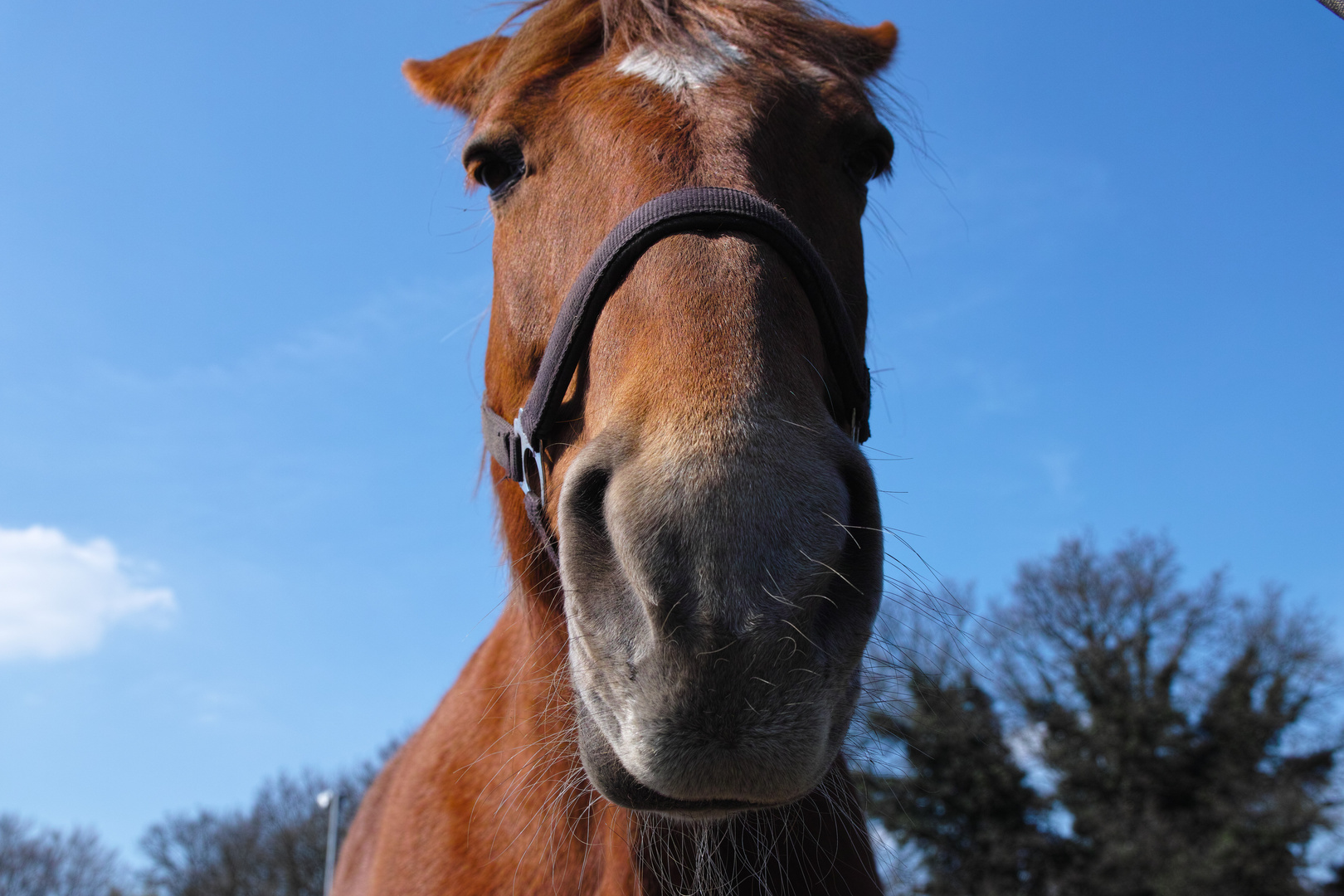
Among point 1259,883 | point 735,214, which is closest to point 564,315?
point 735,214

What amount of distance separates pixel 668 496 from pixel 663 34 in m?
1.53

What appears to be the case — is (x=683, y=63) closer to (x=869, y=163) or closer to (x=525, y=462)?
(x=869, y=163)

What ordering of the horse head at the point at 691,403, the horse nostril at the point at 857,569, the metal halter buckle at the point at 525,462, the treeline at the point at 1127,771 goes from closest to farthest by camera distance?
the horse head at the point at 691,403, the horse nostril at the point at 857,569, the metal halter buckle at the point at 525,462, the treeline at the point at 1127,771

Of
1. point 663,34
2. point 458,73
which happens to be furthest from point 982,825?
point 663,34

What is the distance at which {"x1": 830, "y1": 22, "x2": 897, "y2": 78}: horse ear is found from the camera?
291 centimetres

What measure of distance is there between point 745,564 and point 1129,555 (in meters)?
30.2

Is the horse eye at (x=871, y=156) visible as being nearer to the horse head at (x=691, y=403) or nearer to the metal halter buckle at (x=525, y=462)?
the horse head at (x=691, y=403)

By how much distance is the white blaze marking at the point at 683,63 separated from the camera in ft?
6.87

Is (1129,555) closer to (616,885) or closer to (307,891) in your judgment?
(616,885)

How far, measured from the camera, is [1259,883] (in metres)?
19.9

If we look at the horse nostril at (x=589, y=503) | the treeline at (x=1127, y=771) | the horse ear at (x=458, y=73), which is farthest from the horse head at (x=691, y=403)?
the treeline at (x=1127, y=771)

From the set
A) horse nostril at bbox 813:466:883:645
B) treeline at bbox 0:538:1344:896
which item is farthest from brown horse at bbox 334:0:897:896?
treeline at bbox 0:538:1344:896

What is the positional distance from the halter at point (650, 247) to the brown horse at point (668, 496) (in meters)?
0.03

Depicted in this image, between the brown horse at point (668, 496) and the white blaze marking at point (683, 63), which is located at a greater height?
the white blaze marking at point (683, 63)
